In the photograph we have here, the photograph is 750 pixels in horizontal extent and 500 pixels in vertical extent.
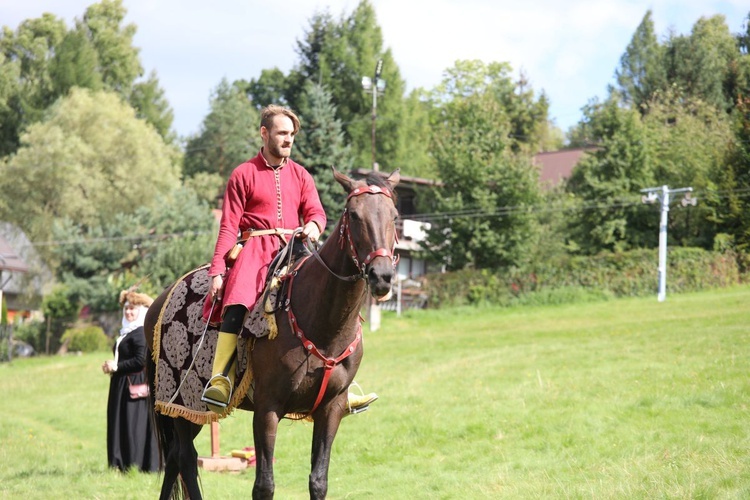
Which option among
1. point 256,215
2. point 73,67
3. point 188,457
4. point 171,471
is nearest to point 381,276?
point 256,215

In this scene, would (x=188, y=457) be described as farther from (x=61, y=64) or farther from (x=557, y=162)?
(x=557, y=162)

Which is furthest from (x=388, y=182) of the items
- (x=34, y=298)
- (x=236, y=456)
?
(x=34, y=298)

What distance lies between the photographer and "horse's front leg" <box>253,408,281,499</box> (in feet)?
21.4

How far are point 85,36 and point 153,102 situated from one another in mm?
8352

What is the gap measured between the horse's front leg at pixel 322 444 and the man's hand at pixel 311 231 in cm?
134

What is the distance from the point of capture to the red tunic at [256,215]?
23.7 ft

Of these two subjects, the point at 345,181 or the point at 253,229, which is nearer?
the point at 345,181

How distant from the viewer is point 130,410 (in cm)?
1201

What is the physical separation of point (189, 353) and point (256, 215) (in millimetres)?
1613

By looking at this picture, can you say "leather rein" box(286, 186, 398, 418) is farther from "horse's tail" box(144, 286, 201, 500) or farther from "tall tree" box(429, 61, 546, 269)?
"tall tree" box(429, 61, 546, 269)

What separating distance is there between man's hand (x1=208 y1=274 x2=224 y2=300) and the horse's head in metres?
1.42

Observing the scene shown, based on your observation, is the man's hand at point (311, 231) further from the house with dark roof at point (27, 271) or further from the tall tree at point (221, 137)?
the tall tree at point (221, 137)

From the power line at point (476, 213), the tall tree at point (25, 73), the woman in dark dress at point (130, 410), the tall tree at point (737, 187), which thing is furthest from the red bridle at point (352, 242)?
the tall tree at point (25, 73)

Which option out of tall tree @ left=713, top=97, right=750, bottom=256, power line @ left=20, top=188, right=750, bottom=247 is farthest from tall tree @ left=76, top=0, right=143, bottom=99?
tall tree @ left=713, top=97, right=750, bottom=256
